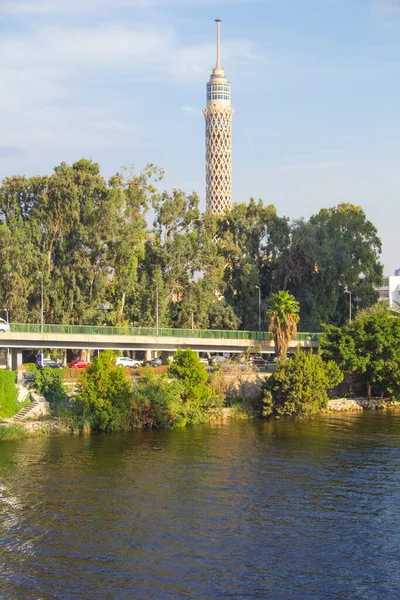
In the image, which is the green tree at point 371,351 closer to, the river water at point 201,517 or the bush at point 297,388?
the bush at point 297,388

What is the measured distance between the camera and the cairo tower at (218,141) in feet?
516

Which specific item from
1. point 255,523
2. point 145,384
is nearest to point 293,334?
point 145,384

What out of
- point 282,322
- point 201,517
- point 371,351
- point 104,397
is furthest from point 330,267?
point 201,517

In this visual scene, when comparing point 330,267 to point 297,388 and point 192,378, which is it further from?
point 192,378

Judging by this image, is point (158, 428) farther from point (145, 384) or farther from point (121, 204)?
point (121, 204)

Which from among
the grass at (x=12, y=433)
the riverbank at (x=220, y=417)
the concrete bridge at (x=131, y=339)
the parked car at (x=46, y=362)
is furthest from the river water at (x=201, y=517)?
the parked car at (x=46, y=362)

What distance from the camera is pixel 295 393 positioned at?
59312 millimetres

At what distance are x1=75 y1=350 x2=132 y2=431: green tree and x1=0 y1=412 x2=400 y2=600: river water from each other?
2863 mm

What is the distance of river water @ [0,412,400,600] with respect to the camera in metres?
27.1

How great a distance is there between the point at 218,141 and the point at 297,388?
10725cm

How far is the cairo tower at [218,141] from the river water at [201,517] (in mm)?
110025

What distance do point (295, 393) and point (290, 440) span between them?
8.83m

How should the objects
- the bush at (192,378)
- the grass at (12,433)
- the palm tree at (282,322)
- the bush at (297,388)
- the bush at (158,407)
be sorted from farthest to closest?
the palm tree at (282,322) → the bush at (297,388) → the bush at (192,378) → the bush at (158,407) → the grass at (12,433)

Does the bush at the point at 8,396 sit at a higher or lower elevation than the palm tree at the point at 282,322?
lower
